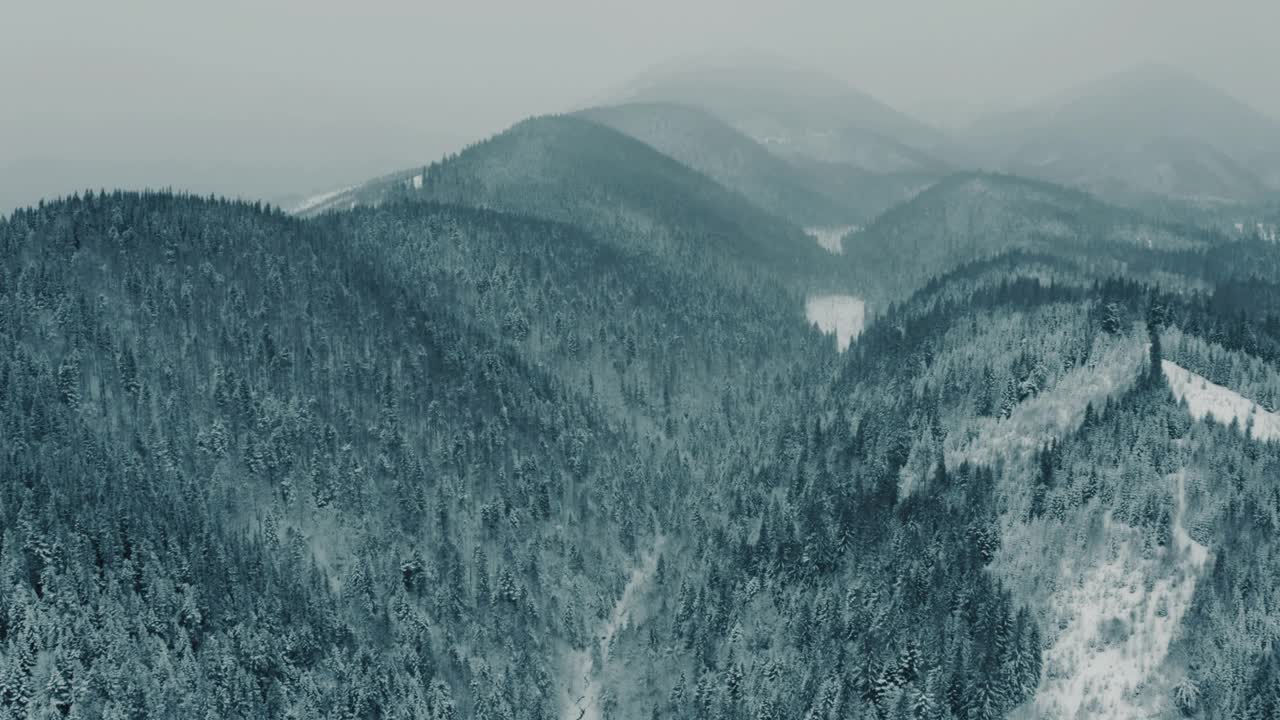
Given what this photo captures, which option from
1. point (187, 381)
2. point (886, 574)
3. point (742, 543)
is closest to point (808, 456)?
point (742, 543)

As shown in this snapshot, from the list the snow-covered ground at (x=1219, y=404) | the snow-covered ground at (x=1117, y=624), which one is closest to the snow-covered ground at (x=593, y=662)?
the snow-covered ground at (x=1117, y=624)

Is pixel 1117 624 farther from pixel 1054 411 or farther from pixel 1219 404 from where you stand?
pixel 1219 404

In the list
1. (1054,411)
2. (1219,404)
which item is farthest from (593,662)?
(1219,404)

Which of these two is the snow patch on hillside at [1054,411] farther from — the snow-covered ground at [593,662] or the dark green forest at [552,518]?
the snow-covered ground at [593,662]

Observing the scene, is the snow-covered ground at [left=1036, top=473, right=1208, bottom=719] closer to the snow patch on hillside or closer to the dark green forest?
the dark green forest

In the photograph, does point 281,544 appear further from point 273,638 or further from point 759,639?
point 759,639
